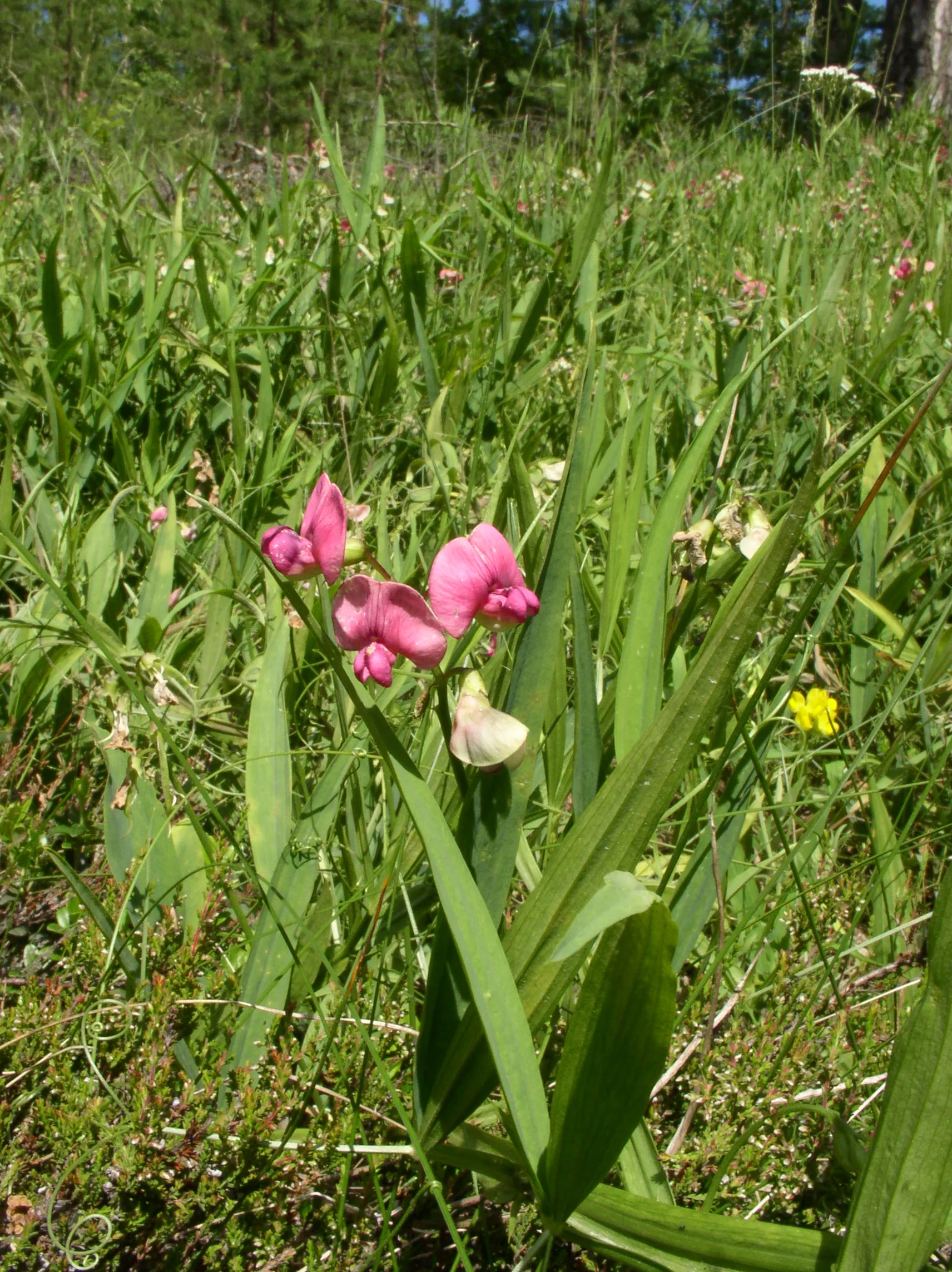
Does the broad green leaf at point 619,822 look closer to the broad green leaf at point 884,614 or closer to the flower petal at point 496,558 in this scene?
the flower petal at point 496,558

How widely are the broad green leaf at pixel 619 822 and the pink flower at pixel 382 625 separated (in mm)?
200

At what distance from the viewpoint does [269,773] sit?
3.66 ft

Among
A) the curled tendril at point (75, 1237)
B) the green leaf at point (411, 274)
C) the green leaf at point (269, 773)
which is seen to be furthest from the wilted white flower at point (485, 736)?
the green leaf at point (411, 274)

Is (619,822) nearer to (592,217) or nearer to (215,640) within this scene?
(215,640)

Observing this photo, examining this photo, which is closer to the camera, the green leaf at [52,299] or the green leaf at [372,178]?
the green leaf at [52,299]

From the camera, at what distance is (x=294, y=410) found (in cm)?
227

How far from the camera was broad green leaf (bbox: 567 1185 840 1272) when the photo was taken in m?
0.69

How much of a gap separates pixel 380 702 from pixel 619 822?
65 centimetres

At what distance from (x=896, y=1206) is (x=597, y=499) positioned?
1.43 metres

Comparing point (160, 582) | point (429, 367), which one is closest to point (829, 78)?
point (429, 367)

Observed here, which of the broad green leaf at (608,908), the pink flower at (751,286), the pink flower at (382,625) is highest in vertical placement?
the pink flower at (751,286)

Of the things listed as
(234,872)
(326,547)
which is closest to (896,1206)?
(326,547)

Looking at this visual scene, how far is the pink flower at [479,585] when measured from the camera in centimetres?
81

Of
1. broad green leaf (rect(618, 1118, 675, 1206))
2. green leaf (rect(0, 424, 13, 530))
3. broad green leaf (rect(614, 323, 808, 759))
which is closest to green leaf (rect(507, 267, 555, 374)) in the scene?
green leaf (rect(0, 424, 13, 530))
